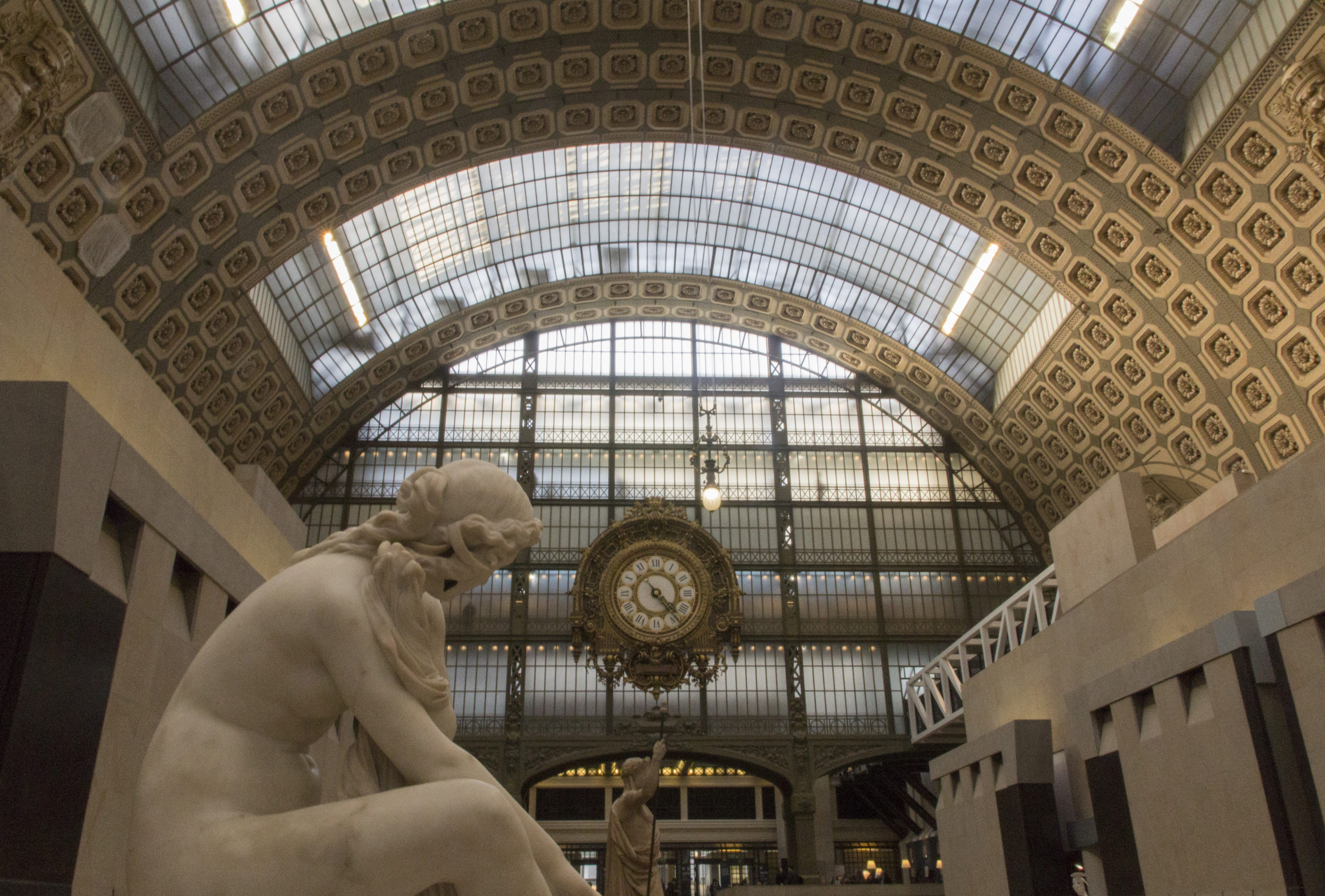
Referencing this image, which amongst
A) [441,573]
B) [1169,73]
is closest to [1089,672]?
[1169,73]

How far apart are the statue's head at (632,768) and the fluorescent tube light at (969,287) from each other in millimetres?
24112

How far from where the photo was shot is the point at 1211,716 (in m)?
11.8

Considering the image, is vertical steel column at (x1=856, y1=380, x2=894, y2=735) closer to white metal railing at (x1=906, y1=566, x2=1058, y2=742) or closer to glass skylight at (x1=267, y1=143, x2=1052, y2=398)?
white metal railing at (x1=906, y1=566, x2=1058, y2=742)

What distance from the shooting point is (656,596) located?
3341cm

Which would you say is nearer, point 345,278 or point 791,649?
point 345,278

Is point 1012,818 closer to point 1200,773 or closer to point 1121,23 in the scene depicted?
point 1200,773

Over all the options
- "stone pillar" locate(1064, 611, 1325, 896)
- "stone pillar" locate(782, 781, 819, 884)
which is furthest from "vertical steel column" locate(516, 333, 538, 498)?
"stone pillar" locate(1064, 611, 1325, 896)

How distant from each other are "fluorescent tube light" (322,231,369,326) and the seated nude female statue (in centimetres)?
2871

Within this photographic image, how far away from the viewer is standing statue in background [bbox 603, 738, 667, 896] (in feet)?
35.5

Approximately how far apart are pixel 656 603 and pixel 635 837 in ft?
73.2

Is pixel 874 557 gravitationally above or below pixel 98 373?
above

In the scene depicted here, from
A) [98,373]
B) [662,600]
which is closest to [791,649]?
[662,600]

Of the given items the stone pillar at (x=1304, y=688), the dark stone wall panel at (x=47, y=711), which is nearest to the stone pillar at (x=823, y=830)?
the stone pillar at (x=1304, y=688)

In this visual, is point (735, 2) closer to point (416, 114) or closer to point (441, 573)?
point (416, 114)
